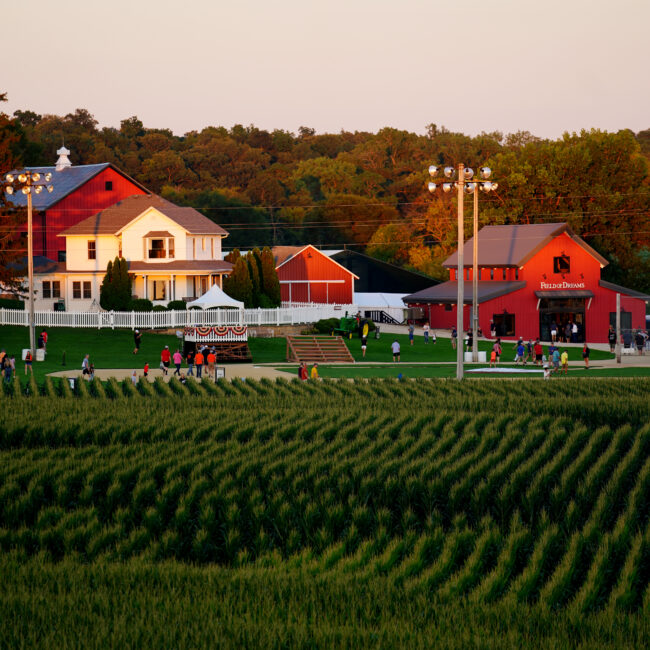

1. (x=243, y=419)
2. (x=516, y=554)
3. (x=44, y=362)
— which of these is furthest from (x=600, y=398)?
(x=44, y=362)

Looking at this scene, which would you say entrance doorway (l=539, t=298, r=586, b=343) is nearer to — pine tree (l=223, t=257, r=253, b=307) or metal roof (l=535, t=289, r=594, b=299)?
metal roof (l=535, t=289, r=594, b=299)

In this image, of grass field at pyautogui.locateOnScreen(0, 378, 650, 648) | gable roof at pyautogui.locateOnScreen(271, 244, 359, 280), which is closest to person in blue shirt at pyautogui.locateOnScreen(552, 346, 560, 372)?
grass field at pyautogui.locateOnScreen(0, 378, 650, 648)

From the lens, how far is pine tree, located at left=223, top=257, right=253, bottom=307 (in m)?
62.7

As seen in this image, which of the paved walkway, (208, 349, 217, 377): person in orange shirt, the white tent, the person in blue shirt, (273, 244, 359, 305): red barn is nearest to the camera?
the paved walkway

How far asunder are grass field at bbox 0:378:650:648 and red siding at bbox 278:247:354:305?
4367cm

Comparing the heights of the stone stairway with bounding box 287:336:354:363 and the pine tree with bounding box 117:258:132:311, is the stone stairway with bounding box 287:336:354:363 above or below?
below

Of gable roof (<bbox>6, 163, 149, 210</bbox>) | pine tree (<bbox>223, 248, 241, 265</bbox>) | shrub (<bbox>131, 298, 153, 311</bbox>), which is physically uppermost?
gable roof (<bbox>6, 163, 149, 210</bbox>)

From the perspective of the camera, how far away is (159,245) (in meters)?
66.4

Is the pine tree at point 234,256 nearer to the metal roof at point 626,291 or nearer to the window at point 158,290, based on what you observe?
the window at point 158,290

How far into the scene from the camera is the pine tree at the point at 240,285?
6266cm

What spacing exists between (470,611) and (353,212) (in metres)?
95.0

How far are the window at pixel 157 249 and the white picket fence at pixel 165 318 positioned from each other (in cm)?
819

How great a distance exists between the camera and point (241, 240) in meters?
101

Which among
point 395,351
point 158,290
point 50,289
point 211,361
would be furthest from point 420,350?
point 50,289
